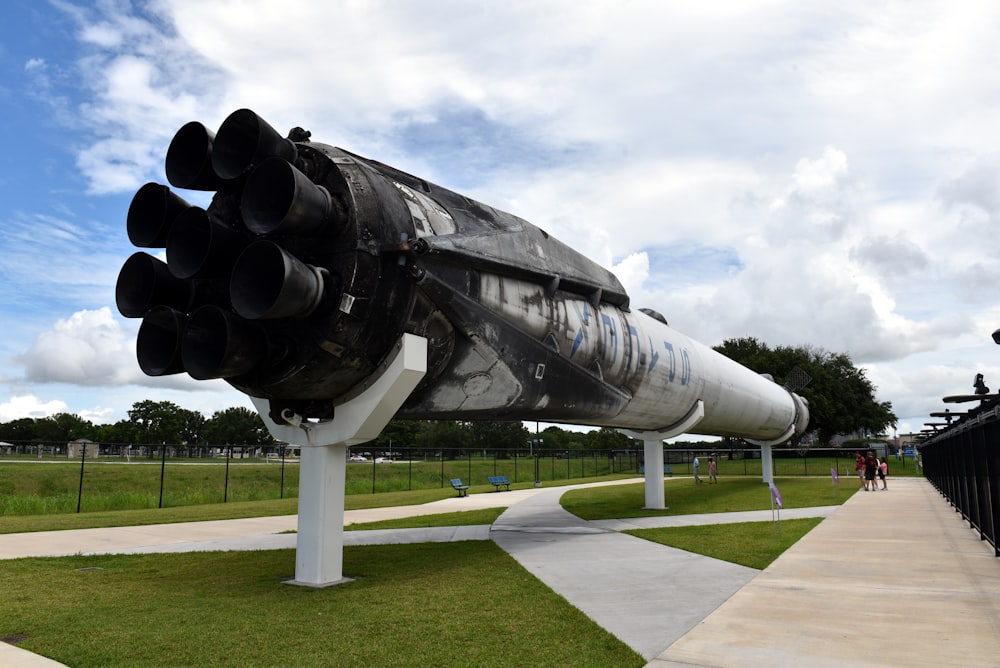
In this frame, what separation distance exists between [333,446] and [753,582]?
501 centimetres

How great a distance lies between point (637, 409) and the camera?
12766 millimetres

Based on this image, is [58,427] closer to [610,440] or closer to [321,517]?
[610,440]

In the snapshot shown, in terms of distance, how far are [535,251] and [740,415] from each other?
1193 centimetres

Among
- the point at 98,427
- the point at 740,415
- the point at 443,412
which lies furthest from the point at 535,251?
the point at 98,427

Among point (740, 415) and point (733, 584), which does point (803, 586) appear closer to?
point (733, 584)

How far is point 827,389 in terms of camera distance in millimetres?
57344

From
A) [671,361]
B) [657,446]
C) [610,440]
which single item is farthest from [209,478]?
[610,440]

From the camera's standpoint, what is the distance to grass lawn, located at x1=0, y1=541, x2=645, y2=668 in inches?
199

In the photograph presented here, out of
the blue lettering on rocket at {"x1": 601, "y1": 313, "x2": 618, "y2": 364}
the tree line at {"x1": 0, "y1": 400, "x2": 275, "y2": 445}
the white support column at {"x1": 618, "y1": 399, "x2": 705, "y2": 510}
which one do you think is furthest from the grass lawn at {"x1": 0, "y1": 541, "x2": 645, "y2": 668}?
the tree line at {"x1": 0, "y1": 400, "x2": 275, "y2": 445}

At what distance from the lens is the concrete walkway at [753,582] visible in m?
5.05

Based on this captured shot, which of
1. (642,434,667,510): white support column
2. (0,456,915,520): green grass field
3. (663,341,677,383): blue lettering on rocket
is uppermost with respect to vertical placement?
(663,341,677,383): blue lettering on rocket

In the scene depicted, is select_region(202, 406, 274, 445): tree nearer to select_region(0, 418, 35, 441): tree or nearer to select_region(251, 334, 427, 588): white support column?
select_region(0, 418, 35, 441): tree

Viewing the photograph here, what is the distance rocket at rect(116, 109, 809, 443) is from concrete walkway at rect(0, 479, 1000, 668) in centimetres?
274

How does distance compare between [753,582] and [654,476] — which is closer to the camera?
[753,582]
